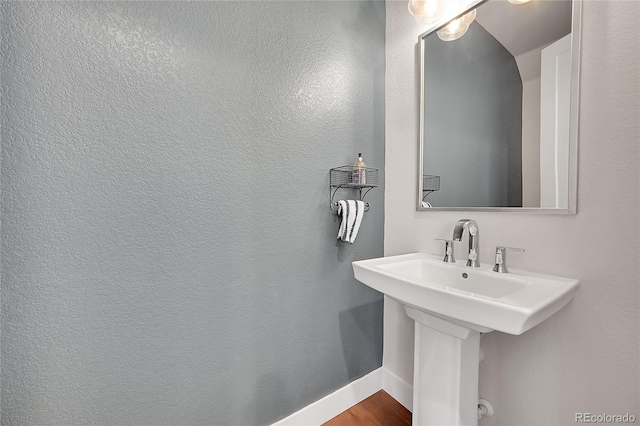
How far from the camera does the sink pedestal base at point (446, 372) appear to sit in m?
0.94

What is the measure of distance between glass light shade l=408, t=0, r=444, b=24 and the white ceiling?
7.4 inches

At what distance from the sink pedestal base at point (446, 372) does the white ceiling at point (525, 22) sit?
3.68 ft

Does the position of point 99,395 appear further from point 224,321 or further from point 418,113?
point 418,113

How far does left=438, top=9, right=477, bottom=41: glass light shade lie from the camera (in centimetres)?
121

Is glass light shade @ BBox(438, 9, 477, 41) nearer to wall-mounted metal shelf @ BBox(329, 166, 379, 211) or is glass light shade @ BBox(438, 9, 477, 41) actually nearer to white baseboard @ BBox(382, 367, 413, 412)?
wall-mounted metal shelf @ BBox(329, 166, 379, 211)

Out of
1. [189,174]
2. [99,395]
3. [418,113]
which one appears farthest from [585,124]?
[99,395]

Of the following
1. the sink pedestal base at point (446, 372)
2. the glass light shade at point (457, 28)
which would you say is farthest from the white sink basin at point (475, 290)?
the glass light shade at point (457, 28)

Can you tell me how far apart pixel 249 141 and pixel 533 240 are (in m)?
1.21

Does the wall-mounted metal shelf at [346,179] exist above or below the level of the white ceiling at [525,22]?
below

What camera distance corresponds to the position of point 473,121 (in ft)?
4.01

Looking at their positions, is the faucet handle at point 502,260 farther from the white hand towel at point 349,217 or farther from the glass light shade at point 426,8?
the glass light shade at point 426,8

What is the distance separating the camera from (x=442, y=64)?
133cm

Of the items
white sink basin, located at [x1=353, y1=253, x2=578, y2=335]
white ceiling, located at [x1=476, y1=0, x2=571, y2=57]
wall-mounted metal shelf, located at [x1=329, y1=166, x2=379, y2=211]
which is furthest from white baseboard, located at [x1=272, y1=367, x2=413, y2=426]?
white ceiling, located at [x1=476, y1=0, x2=571, y2=57]

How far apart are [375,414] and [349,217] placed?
3.58 ft
